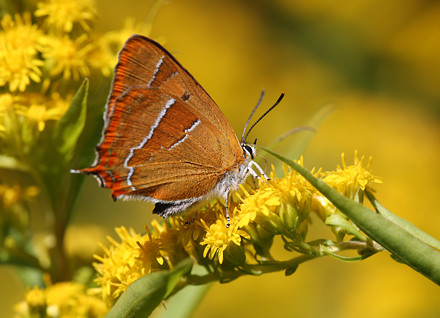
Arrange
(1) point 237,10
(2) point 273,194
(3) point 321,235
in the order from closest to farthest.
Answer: (2) point 273,194 < (3) point 321,235 < (1) point 237,10

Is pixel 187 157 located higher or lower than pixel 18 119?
higher

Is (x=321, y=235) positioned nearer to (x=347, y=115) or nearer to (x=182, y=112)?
(x=347, y=115)

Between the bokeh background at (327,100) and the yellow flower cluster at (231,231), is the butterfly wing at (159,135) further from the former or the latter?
the bokeh background at (327,100)

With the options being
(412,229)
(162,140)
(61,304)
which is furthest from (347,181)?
(61,304)

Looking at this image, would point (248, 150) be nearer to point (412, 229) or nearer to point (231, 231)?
point (231, 231)

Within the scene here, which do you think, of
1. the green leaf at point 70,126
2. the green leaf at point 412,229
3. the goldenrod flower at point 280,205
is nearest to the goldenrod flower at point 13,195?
the green leaf at point 70,126

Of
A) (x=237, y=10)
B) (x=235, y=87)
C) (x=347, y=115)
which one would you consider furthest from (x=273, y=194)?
(x=237, y=10)
